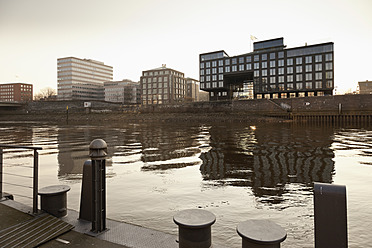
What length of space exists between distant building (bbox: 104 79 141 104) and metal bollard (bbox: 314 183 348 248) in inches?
6498

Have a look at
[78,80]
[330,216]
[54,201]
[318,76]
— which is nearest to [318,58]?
[318,76]

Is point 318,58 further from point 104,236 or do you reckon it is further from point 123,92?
point 123,92

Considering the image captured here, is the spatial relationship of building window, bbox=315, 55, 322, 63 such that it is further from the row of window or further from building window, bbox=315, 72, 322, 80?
building window, bbox=315, 72, 322, 80

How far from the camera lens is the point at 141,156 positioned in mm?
13977

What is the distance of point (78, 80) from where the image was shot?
562ft

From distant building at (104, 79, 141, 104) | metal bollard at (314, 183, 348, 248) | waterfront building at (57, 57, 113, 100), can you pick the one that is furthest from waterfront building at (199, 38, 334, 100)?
waterfront building at (57, 57, 113, 100)

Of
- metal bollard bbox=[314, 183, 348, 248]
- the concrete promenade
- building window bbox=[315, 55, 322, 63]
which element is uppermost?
building window bbox=[315, 55, 322, 63]

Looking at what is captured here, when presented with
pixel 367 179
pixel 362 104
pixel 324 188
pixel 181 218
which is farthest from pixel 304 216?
pixel 362 104

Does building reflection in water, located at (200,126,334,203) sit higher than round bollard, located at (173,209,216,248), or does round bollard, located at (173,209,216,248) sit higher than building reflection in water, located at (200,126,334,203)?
round bollard, located at (173,209,216,248)

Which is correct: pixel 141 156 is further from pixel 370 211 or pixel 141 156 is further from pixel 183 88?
pixel 183 88

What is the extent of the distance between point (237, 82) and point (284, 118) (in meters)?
53.3

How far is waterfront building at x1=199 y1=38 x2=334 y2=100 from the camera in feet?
282

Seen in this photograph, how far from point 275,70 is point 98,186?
97.8 meters

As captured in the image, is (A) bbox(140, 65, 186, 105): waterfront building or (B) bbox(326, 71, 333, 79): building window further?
(A) bbox(140, 65, 186, 105): waterfront building
